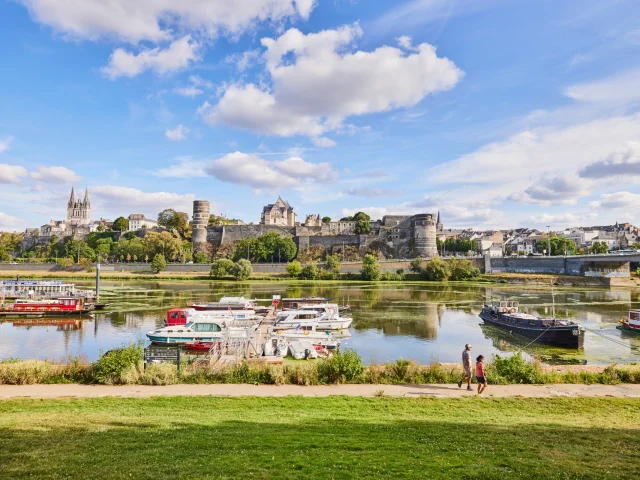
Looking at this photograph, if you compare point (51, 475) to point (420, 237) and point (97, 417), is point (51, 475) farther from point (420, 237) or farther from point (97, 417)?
point (420, 237)

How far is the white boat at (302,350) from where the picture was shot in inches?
809

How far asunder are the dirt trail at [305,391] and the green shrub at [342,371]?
0.43 metres

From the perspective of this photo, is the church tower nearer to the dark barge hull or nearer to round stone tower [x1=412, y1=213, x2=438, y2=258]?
round stone tower [x1=412, y1=213, x2=438, y2=258]

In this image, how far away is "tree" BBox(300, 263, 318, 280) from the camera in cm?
7594

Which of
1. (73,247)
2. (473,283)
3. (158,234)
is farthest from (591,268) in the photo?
(73,247)

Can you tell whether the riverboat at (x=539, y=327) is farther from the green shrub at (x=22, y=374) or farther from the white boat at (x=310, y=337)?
the green shrub at (x=22, y=374)

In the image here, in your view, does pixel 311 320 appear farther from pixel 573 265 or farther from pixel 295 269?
pixel 573 265

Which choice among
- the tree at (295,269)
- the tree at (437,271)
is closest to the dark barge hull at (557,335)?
the tree at (437,271)

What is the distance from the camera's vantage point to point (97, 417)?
905 cm

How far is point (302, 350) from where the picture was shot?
21.0 m

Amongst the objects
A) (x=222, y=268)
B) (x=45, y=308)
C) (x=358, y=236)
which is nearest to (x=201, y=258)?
(x=222, y=268)

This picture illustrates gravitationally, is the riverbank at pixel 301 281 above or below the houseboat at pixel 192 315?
above

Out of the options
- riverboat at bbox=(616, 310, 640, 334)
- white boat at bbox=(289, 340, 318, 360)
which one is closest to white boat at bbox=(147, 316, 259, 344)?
white boat at bbox=(289, 340, 318, 360)

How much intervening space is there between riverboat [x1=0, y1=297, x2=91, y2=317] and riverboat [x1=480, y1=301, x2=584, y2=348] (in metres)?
31.7
